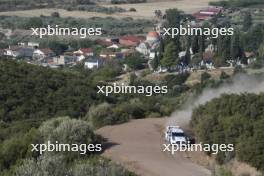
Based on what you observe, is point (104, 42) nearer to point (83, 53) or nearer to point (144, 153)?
point (83, 53)

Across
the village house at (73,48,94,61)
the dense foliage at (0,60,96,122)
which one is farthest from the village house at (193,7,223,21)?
the dense foliage at (0,60,96,122)

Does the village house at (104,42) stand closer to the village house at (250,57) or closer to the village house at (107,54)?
the village house at (107,54)

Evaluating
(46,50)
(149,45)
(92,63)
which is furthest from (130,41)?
(92,63)

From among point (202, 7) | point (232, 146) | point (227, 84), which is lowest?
point (202, 7)

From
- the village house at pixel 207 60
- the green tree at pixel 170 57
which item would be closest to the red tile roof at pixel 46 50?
the village house at pixel 207 60

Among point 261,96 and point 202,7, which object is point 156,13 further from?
Answer: point 261,96

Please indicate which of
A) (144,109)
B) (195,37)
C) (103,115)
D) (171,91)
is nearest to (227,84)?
(144,109)

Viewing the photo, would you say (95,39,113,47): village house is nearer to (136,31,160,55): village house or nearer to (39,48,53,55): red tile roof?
(136,31,160,55): village house
